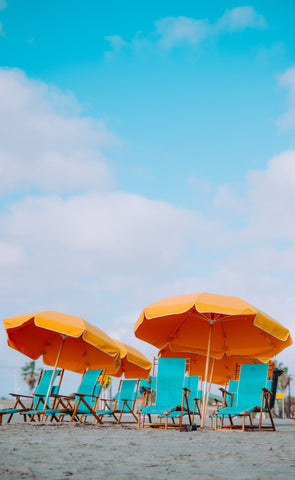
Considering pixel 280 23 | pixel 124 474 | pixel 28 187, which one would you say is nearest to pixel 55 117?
pixel 28 187

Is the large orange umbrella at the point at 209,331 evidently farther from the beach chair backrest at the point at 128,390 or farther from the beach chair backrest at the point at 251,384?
the beach chair backrest at the point at 128,390

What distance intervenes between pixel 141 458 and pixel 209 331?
18.6ft

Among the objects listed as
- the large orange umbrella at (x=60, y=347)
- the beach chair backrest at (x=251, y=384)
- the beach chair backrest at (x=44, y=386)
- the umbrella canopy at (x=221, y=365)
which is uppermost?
the umbrella canopy at (x=221, y=365)

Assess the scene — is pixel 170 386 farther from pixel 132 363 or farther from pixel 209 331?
pixel 132 363

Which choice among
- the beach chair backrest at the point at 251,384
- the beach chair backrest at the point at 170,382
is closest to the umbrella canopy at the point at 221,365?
the beach chair backrest at the point at 251,384

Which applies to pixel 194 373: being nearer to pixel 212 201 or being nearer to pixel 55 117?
pixel 212 201

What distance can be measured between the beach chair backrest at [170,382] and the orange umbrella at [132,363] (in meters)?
4.82

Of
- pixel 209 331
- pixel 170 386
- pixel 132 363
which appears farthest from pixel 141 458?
pixel 132 363

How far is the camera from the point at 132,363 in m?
12.6

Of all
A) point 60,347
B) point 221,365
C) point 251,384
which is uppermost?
point 221,365

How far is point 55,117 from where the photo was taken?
11.1 m

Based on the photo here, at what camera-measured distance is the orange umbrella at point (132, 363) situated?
11.8 metres

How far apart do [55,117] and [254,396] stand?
8.48 meters

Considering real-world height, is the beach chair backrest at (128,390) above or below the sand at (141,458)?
above
